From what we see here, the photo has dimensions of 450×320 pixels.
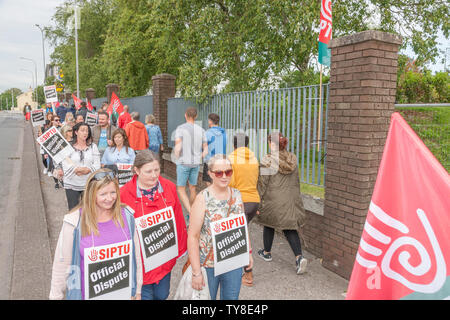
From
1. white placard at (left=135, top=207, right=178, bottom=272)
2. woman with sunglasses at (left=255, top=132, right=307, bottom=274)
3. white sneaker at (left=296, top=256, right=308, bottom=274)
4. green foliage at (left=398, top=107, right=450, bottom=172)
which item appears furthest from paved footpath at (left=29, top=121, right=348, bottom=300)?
green foliage at (left=398, top=107, right=450, bottom=172)

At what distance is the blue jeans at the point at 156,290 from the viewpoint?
118 inches

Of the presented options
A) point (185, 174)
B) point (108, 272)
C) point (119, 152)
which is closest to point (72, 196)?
point (119, 152)

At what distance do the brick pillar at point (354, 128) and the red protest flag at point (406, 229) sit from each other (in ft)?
8.53

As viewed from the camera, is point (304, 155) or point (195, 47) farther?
point (195, 47)

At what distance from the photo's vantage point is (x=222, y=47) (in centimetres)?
1095

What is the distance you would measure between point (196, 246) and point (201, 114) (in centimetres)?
711

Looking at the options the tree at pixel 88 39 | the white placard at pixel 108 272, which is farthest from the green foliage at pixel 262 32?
the tree at pixel 88 39

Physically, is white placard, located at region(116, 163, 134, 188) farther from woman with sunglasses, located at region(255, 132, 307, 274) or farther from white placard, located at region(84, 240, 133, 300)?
white placard, located at region(84, 240, 133, 300)

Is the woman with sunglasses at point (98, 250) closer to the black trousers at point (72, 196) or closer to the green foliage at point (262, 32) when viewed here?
the black trousers at point (72, 196)

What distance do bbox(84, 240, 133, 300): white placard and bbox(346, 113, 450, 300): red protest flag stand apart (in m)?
1.49

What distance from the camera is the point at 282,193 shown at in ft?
15.2

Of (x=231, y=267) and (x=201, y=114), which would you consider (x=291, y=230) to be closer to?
(x=231, y=267)

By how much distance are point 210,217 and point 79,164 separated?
2.98 meters

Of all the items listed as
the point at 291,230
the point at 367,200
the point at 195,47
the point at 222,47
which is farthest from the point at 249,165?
the point at 195,47
